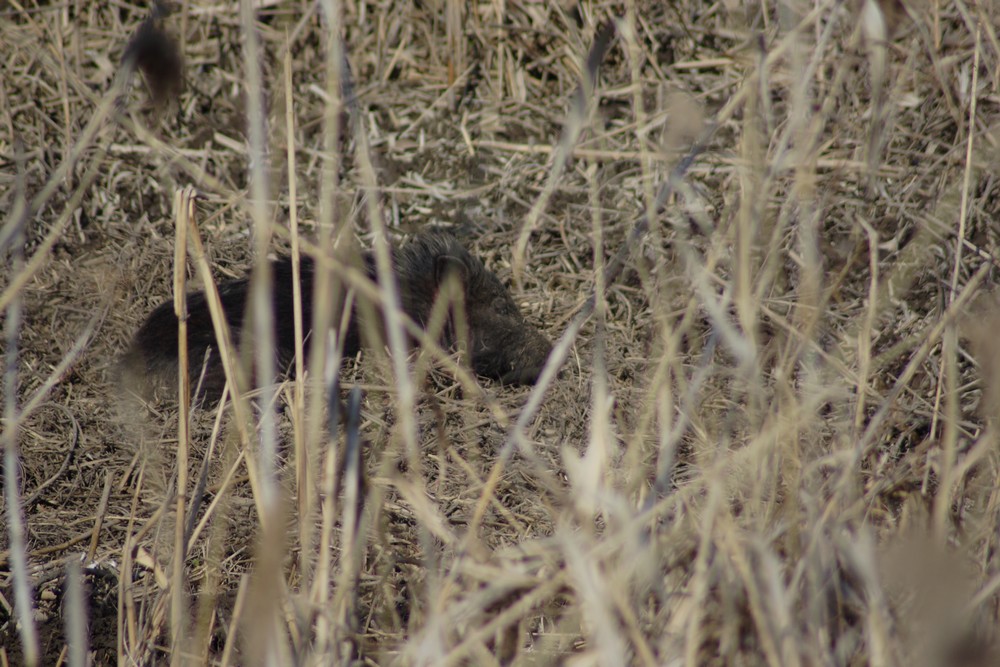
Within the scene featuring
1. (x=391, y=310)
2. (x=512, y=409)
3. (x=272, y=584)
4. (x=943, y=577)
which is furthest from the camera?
(x=512, y=409)

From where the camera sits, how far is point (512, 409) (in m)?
4.21

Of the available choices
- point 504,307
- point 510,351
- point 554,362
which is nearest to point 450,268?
point 504,307

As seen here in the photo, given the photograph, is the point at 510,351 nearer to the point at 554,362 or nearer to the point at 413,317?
the point at 413,317

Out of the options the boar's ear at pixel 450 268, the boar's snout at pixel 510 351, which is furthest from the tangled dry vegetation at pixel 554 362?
the boar's ear at pixel 450 268

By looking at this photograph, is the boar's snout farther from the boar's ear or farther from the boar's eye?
the boar's ear

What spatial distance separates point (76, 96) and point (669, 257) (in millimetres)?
3632

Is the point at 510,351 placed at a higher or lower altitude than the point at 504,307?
lower

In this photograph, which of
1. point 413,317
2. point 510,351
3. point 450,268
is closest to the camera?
point 510,351

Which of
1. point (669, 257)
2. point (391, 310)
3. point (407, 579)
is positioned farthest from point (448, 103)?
point (391, 310)

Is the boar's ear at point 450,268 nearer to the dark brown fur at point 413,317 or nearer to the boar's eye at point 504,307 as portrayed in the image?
the dark brown fur at point 413,317

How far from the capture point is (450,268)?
488 centimetres

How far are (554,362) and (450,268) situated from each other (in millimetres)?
2793

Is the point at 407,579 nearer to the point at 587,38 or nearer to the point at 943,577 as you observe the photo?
the point at 943,577

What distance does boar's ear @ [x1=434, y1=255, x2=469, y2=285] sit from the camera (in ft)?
16.0
